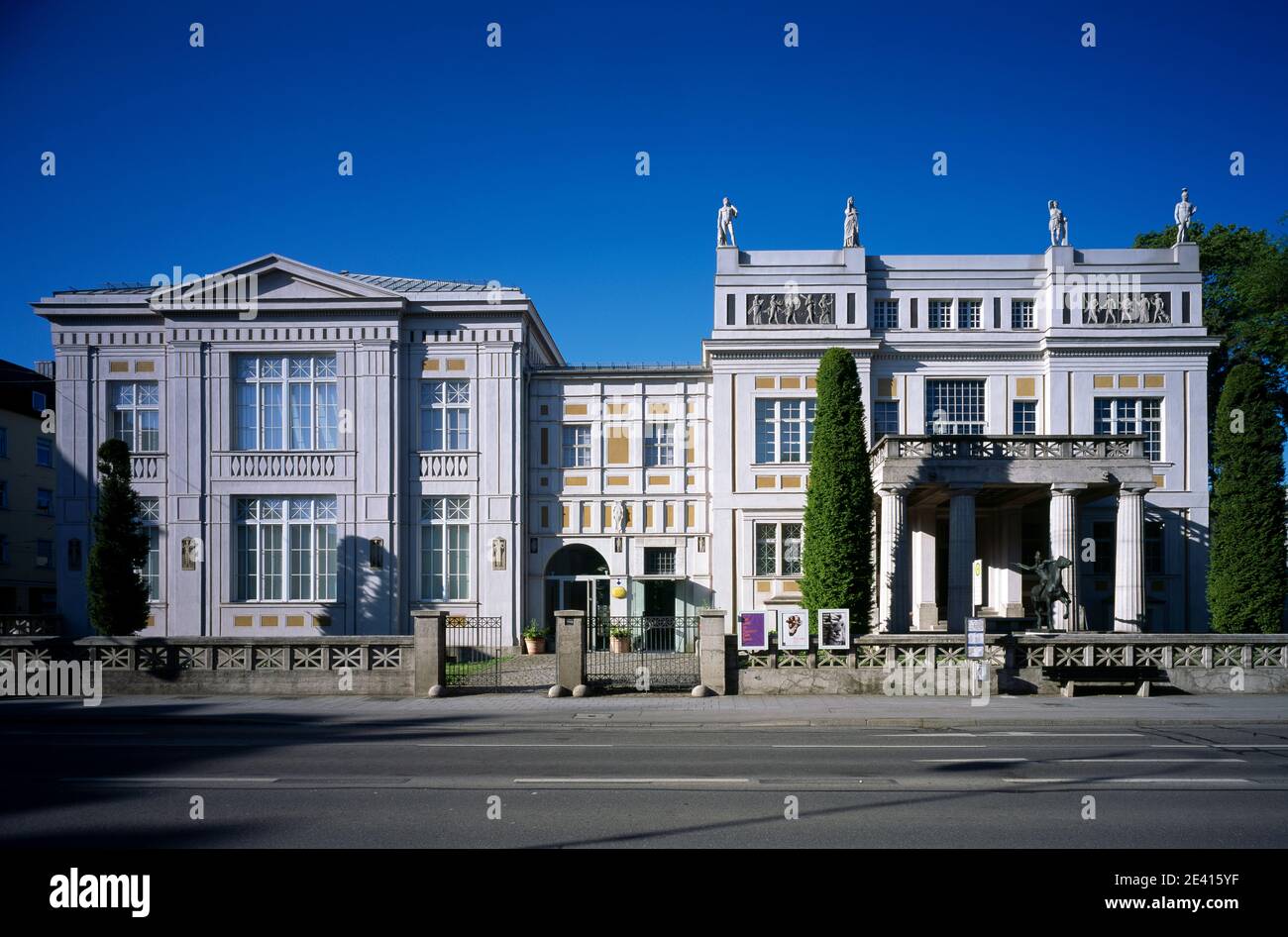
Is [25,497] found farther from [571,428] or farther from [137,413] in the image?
[571,428]

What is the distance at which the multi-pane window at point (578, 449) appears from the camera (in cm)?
3447

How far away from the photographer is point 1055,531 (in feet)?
88.8

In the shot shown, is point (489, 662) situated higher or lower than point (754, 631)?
lower

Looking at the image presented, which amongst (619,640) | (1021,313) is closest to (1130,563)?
(1021,313)

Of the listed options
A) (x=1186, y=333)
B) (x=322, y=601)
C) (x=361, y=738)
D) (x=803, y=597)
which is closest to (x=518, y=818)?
(x=361, y=738)

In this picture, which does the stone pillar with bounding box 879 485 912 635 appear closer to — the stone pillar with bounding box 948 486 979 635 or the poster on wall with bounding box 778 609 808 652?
the stone pillar with bounding box 948 486 979 635

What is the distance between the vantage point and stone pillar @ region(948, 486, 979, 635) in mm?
26750

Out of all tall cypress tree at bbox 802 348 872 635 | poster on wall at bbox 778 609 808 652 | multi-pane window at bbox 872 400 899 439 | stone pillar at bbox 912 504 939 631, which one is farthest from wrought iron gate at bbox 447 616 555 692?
multi-pane window at bbox 872 400 899 439

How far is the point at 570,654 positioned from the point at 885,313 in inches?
774

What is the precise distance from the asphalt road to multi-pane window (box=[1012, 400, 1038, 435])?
18063mm

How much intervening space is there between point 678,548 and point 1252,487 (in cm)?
1834

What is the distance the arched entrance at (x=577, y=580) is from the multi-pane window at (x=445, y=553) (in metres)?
3.36

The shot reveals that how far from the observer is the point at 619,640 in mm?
31172
